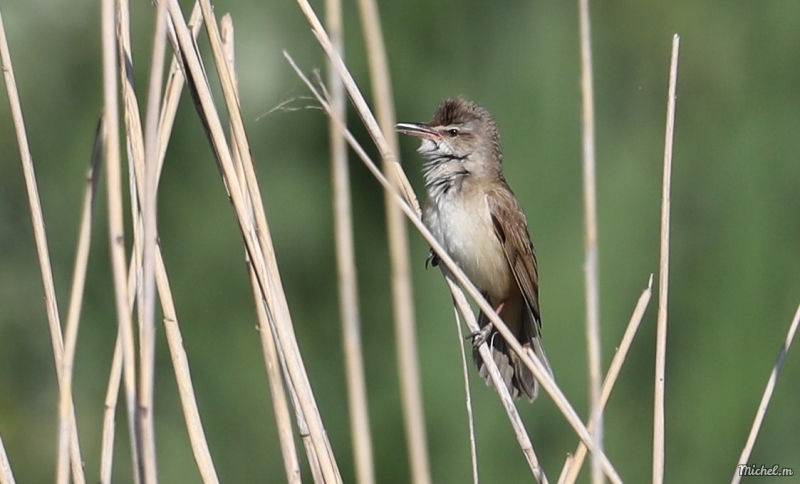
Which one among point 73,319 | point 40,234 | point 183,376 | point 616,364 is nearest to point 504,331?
point 616,364

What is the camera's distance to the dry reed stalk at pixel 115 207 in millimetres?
2068

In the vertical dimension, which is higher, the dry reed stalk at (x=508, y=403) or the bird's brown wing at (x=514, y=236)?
the bird's brown wing at (x=514, y=236)

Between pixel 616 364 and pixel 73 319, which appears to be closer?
pixel 73 319

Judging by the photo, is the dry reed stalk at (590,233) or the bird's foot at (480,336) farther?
the bird's foot at (480,336)

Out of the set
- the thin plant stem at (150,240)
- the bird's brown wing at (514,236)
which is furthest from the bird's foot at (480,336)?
the thin plant stem at (150,240)

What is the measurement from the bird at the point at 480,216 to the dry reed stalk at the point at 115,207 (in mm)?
1995

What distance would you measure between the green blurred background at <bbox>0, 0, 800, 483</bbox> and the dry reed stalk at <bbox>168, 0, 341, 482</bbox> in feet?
9.32

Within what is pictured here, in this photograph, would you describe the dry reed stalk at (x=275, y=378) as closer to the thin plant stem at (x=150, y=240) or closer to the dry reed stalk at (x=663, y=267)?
the thin plant stem at (x=150, y=240)

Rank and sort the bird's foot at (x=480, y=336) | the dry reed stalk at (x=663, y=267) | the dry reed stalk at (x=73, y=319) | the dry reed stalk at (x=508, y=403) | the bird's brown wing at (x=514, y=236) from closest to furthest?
the dry reed stalk at (x=73, y=319), the dry reed stalk at (x=663, y=267), the dry reed stalk at (x=508, y=403), the bird's foot at (x=480, y=336), the bird's brown wing at (x=514, y=236)

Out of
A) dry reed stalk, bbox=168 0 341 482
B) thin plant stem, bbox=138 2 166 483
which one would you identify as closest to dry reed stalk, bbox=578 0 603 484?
dry reed stalk, bbox=168 0 341 482

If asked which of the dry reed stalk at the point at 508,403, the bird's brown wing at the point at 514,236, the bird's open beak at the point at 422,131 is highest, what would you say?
the bird's open beak at the point at 422,131

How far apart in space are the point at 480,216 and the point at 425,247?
3.62 feet

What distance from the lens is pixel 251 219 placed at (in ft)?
7.95

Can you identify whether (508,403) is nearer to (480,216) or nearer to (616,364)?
(616,364)
